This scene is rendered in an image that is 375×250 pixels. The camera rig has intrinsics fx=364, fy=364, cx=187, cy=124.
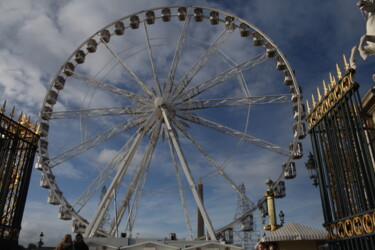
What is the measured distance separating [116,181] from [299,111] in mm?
8824

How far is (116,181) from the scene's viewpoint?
15500 millimetres

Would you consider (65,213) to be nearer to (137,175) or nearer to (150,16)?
(137,175)

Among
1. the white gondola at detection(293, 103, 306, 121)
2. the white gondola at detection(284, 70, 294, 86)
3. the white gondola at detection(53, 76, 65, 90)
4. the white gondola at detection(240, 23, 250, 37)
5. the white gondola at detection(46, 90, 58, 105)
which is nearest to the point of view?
the white gondola at detection(293, 103, 306, 121)

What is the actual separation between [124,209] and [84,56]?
8196 mm

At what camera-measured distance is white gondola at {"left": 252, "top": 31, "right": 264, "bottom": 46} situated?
18.0 meters

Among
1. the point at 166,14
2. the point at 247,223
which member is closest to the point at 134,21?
the point at 166,14

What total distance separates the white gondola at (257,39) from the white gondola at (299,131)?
14.4 feet

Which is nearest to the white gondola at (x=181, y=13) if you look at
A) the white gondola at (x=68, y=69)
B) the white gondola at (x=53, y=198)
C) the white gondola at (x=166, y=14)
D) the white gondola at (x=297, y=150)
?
the white gondola at (x=166, y=14)

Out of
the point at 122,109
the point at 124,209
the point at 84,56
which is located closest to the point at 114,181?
the point at 124,209

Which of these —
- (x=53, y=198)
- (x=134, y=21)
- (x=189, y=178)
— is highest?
(x=134, y=21)

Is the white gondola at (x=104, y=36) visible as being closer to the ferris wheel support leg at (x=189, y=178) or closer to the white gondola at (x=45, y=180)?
the ferris wheel support leg at (x=189, y=178)

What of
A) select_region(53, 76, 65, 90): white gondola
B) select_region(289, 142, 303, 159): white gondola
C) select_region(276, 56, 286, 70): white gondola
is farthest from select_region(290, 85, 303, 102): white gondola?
select_region(53, 76, 65, 90): white gondola

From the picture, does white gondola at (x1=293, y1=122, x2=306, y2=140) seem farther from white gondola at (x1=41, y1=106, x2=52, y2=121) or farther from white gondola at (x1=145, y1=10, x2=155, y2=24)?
white gondola at (x1=41, y1=106, x2=52, y2=121)

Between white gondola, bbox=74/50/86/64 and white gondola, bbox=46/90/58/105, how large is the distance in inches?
78.9
